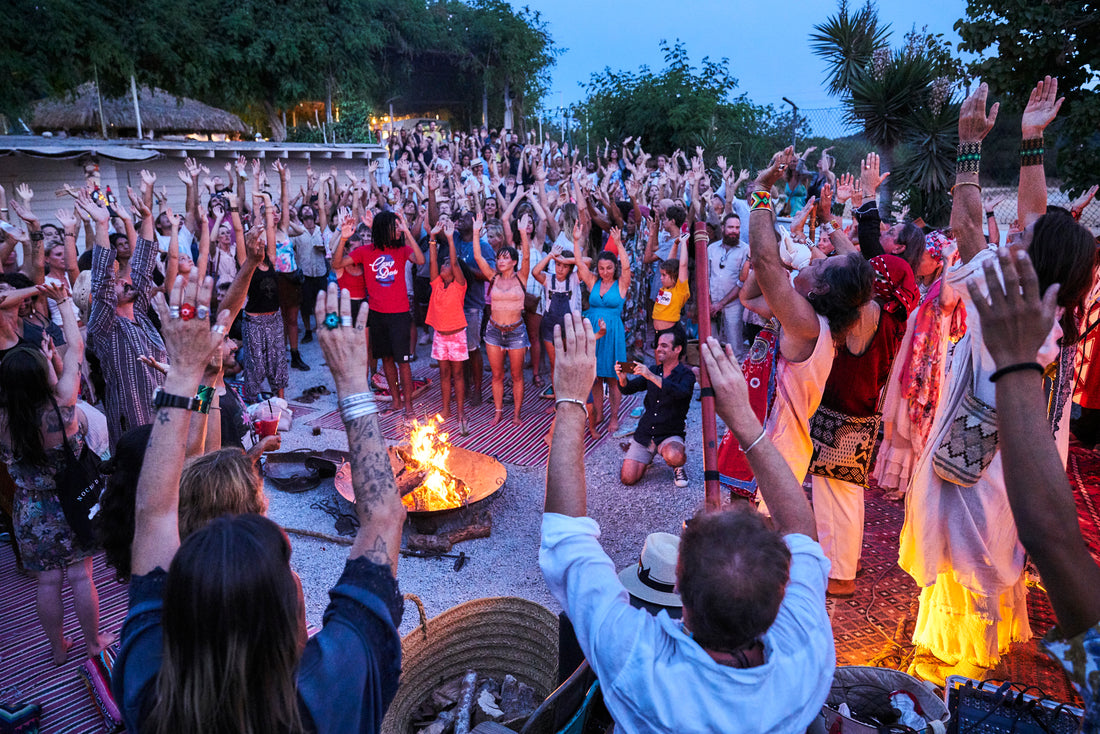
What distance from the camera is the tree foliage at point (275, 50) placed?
17578 mm

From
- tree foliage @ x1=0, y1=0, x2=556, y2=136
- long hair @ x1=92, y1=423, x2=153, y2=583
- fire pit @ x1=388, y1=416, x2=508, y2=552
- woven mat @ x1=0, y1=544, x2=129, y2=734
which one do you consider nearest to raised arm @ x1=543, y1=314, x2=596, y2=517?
long hair @ x1=92, y1=423, x2=153, y2=583

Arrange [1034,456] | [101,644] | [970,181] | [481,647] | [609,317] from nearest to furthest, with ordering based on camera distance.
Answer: [1034,456], [970,181], [481,647], [101,644], [609,317]

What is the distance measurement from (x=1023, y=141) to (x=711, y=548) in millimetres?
3014

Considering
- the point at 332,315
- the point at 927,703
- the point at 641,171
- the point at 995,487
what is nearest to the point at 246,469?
the point at 332,315

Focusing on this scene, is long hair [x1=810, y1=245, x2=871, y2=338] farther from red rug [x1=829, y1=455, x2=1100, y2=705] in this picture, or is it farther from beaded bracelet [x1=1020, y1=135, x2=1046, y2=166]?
red rug [x1=829, y1=455, x2=1100, y2=705]

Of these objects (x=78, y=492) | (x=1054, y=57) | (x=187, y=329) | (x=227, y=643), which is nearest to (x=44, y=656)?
(x=78, y=492)

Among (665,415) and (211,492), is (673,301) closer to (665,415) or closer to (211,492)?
(665,415)

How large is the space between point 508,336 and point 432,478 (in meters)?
2.17

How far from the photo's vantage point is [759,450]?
181cm

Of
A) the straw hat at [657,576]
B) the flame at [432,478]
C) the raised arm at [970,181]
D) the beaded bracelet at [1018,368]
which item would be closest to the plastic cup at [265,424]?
the flame at [432,478]

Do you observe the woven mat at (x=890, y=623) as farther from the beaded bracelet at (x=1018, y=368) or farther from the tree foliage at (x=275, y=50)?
the tree foliage at (x=275, y=50)

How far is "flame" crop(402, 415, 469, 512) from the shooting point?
205 inches

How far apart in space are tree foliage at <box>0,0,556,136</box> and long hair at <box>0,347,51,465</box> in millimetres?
17287

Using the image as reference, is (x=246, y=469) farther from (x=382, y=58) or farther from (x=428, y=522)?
(x=382, y=58)
